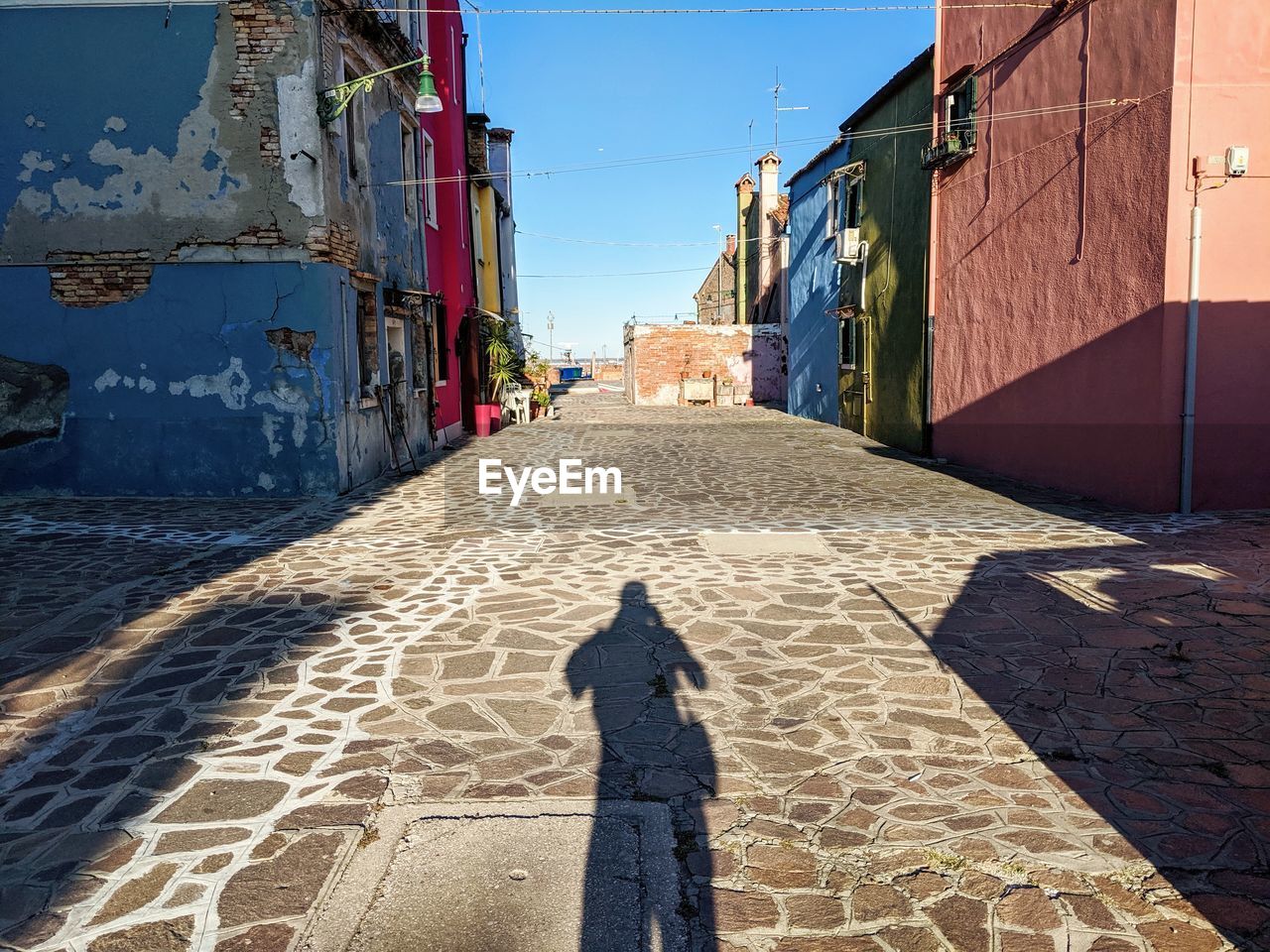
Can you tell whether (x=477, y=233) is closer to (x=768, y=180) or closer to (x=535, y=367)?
(x=535, y=367)

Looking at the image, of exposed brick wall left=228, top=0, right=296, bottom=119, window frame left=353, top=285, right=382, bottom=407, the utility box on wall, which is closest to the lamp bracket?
exposed brick wall left=228, top=0, right=296, bottom=119

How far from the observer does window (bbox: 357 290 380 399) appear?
11805 millimetres

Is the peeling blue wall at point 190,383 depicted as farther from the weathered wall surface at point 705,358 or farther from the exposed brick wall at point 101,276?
the weathered wall surface at point 705,358

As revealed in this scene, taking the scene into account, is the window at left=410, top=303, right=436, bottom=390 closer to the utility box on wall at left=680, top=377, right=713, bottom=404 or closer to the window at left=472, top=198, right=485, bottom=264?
the window at left=472, top=198, right=485, bottom=264

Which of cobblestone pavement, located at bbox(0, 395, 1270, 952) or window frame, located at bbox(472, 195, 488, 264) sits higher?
window frame, located at bbox(472, 195, 488, 264)

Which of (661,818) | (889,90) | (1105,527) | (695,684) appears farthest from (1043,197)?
(661,818)

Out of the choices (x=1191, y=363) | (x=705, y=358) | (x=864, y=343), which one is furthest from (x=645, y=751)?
(x=705, y=358)

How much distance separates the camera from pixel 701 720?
423 cm

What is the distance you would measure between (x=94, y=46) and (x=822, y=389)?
1650 centimetres

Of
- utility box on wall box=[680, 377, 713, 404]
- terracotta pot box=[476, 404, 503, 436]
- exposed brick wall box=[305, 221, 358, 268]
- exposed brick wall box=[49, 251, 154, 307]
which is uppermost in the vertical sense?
exposed brick wall box=[305, 221, 358, 268]

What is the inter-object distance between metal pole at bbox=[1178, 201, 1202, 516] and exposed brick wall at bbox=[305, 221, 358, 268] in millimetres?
9250

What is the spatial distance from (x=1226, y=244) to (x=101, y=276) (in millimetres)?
12308

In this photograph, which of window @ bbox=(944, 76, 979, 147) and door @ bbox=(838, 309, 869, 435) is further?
door @ bbox=(838, 309, 869, 435)

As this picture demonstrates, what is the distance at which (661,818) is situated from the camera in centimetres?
331
